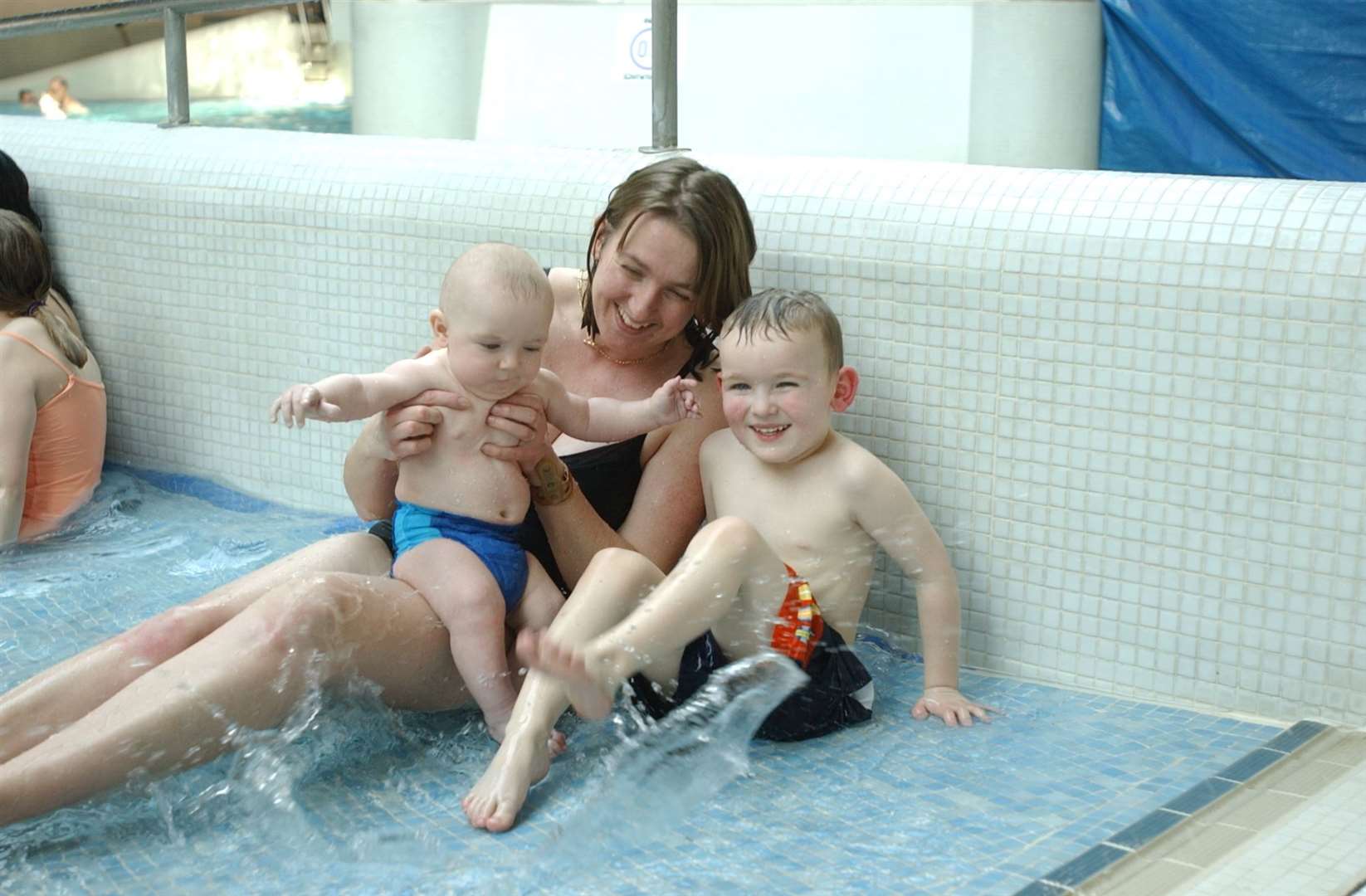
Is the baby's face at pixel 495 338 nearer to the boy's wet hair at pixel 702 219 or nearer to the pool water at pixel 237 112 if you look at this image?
the boy's wet hair at pixel 702 219

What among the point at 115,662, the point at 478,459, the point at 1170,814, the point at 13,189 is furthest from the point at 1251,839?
the point at 13,189

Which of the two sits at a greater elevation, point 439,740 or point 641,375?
point 641,375

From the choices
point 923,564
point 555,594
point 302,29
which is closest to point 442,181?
point 555,594

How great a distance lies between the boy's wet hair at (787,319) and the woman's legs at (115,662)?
2.81ft

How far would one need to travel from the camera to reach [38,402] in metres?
3.81

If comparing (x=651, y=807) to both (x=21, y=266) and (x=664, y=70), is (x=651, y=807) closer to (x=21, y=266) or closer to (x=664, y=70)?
(x=664, y=70)

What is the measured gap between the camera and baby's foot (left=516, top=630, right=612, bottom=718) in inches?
88.4

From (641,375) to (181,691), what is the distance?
114 cm

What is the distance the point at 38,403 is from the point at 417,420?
1.73 meters

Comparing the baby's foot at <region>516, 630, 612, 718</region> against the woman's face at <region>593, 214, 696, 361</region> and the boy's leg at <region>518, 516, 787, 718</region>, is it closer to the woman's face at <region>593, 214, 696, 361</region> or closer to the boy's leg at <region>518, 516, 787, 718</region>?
the boy's leg at <region>518, 516, 787, 718</region>

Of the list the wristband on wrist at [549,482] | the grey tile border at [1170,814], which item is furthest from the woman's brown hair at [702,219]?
the grey tile border at [1170,814]

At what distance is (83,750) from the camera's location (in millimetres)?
2162

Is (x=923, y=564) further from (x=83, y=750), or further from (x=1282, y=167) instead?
(x=1282, y=167)

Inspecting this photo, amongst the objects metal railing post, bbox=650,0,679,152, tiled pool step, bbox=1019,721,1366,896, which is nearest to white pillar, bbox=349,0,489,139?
metal railing post, bbox=650,0,679,152
